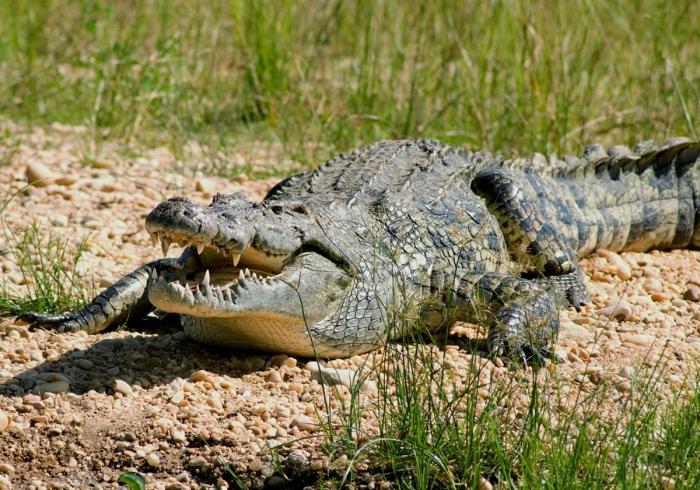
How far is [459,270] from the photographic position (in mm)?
5262

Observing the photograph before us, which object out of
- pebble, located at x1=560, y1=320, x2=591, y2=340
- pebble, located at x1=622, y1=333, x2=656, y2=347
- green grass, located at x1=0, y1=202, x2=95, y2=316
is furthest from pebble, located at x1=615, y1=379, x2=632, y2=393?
green grass, located at x1=0, y1=202, x2=95, y2=316

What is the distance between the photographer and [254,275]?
425 centimetres

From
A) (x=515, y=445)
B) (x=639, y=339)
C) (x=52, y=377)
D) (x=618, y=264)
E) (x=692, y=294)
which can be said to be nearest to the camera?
(x=515, y=445)

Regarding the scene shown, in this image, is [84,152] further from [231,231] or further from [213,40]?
[231,231]

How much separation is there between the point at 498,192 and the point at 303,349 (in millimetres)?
1795

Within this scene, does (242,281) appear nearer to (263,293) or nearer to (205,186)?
(263,293)

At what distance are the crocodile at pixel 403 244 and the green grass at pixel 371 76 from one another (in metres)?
0.92

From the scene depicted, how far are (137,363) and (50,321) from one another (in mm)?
671

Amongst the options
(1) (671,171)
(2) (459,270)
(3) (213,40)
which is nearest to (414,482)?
(2) (459,270)

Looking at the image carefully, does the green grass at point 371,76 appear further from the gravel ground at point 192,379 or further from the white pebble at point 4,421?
the white pebble at point 4,421

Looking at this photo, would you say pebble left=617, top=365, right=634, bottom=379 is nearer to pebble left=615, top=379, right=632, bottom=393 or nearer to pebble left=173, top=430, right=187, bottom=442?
pebble left=615, top=379, right=632, bottom=393

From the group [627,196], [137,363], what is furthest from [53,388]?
[627,196]

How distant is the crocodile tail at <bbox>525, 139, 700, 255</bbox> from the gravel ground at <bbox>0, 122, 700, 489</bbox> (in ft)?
0.67

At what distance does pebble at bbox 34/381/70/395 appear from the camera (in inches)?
168
